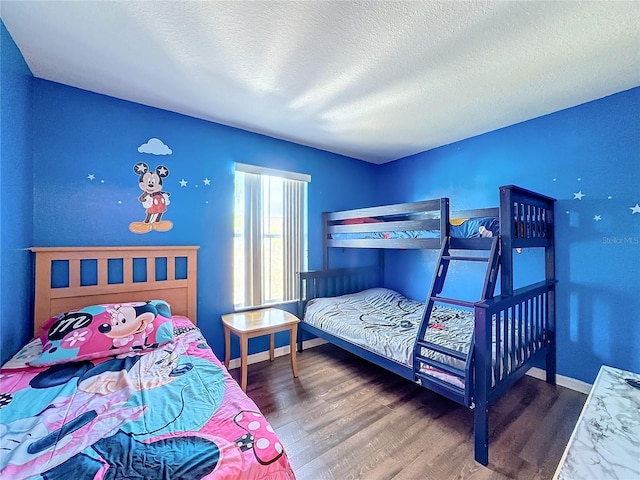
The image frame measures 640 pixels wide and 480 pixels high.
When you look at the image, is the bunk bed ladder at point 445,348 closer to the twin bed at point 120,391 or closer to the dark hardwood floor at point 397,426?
the dark hardwood floor at point 397,426

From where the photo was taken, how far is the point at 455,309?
3.08m

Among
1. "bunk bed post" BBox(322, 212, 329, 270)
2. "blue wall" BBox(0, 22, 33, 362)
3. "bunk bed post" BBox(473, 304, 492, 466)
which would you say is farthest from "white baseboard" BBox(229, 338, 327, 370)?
"bunk bed post" BBox(473, 304, 492, 466)

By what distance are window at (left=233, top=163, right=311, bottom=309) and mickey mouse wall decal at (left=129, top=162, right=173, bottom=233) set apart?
2.17ft

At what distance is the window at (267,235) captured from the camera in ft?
9.38

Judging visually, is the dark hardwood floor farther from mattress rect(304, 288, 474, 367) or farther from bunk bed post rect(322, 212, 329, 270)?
bunk bed post rect(322, 212, 329, 270)

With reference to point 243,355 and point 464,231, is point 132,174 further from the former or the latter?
point 464,231

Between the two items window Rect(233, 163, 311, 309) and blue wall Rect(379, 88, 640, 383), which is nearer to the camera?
blue wall Rect(379, 88, 640, 383)

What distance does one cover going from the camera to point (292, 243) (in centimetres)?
324

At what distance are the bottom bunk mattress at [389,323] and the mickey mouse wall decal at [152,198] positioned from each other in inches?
71.1

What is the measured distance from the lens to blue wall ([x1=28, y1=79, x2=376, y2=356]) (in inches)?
78.3

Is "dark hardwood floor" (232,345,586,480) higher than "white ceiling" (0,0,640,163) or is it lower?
lower

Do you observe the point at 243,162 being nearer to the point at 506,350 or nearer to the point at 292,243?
the point at 292,243

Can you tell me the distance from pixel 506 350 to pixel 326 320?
1.57m

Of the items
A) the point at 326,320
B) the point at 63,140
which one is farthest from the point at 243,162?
the point at 326,320
